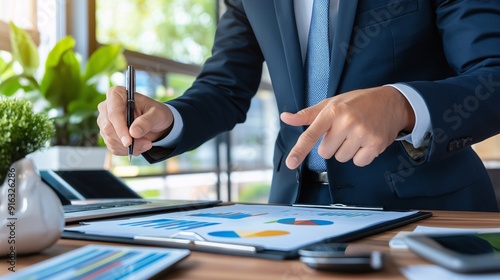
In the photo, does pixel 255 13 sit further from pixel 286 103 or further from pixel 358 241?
pixel 358 241

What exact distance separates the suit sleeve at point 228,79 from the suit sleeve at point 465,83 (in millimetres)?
571

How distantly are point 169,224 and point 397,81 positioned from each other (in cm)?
68

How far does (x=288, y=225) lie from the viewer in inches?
28.8

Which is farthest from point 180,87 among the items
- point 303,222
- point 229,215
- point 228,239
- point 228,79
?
point 228,239

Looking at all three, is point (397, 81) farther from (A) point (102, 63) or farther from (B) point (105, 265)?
(A) point (102, 63)

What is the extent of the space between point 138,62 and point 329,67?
1958mm

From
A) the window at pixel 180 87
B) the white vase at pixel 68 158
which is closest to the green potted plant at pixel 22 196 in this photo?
the white vase at pixel 68 158

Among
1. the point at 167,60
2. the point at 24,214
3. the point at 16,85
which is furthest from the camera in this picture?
the point at 167,60

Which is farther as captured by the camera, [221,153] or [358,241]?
[221,153]

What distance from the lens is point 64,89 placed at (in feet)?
7.13

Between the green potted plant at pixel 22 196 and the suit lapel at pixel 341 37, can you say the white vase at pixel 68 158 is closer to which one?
the suit lapel at pixel 341 37

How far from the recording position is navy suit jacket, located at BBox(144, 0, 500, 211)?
97cm

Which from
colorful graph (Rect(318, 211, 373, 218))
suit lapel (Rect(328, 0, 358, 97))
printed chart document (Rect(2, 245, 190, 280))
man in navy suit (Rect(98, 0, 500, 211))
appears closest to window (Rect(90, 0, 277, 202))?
man in navy suit (Rect(98, 0, 500, 211))

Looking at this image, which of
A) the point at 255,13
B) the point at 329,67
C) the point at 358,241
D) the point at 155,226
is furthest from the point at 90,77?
the point at 358,241
